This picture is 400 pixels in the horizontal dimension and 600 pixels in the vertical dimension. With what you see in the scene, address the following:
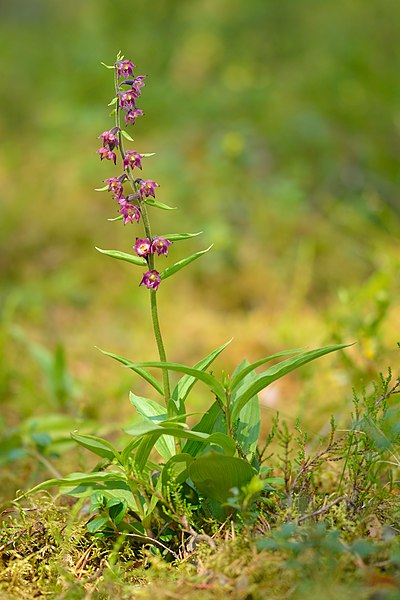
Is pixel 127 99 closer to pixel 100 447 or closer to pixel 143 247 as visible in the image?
pixel 143 247

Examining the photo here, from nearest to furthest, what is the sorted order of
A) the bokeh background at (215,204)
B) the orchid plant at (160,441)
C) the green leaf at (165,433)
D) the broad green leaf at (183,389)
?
the green leaf at (165,433) < the orchid plant at (160,441) < the broad green leaf at (183,389) < the bokeh background at (215,204)

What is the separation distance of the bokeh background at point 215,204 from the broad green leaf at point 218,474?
36.2 inches

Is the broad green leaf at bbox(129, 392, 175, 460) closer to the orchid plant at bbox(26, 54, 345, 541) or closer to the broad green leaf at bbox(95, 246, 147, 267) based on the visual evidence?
the orchid plant at bbox(26, 54, 345, 541)

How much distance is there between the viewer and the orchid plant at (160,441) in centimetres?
162

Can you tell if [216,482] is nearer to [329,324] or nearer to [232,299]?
[329,324]

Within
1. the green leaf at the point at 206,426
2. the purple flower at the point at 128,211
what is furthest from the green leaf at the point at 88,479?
the purple flower at the point at 128,211

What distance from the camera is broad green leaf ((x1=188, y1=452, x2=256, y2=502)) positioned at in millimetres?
1598

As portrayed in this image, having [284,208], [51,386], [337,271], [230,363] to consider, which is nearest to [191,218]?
[284,208]

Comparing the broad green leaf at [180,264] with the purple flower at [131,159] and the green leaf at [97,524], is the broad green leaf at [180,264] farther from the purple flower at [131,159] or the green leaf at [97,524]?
the green leaf at [97,524]

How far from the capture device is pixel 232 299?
4.66m

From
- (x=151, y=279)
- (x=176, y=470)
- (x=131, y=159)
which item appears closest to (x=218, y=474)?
(x=176, y=470)

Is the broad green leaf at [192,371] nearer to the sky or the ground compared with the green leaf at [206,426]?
nearer to the sky

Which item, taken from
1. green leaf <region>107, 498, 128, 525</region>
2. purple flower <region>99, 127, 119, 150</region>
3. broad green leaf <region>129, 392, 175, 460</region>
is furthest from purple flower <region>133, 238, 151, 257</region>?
green leaf <region>107, 498, 128, 525</region>

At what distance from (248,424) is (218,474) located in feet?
0.85
